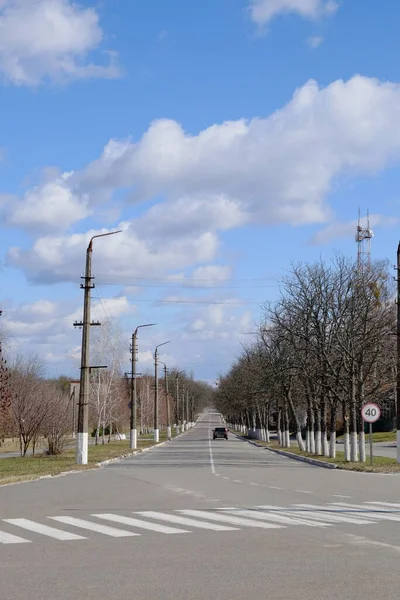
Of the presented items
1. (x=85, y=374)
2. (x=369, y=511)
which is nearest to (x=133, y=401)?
(x=85, y=374)

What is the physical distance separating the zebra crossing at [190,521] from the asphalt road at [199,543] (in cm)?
2

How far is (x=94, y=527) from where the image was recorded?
1220 cm

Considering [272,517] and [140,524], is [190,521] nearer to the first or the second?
[140,524]

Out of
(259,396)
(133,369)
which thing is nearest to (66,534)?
(133,369)

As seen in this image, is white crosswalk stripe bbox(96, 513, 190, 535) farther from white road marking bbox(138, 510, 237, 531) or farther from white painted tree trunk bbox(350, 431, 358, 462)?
white painted tree trunk bbox(350, 431, 358, 462)

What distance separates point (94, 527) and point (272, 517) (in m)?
3.21

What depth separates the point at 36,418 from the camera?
47.0 m

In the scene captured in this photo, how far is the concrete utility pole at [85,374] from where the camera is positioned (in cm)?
3244

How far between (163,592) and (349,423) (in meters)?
31.6

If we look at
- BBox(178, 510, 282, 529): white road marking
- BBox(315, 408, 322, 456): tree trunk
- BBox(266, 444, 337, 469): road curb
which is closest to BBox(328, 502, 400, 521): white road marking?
BBox(178, 510, 282, 529): white road marking

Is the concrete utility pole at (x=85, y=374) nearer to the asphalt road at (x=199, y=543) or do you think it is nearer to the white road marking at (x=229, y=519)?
the asphalt road at (x=199, y=543)

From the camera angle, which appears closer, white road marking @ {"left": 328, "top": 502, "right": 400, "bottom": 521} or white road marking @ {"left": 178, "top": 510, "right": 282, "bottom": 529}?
white road marking @ {"left": 178, "top": 510, "right": 282, "bottom": 529}

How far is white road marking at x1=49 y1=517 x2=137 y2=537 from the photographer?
37.7 ft

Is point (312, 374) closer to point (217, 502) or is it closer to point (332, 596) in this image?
point (217, 502)
